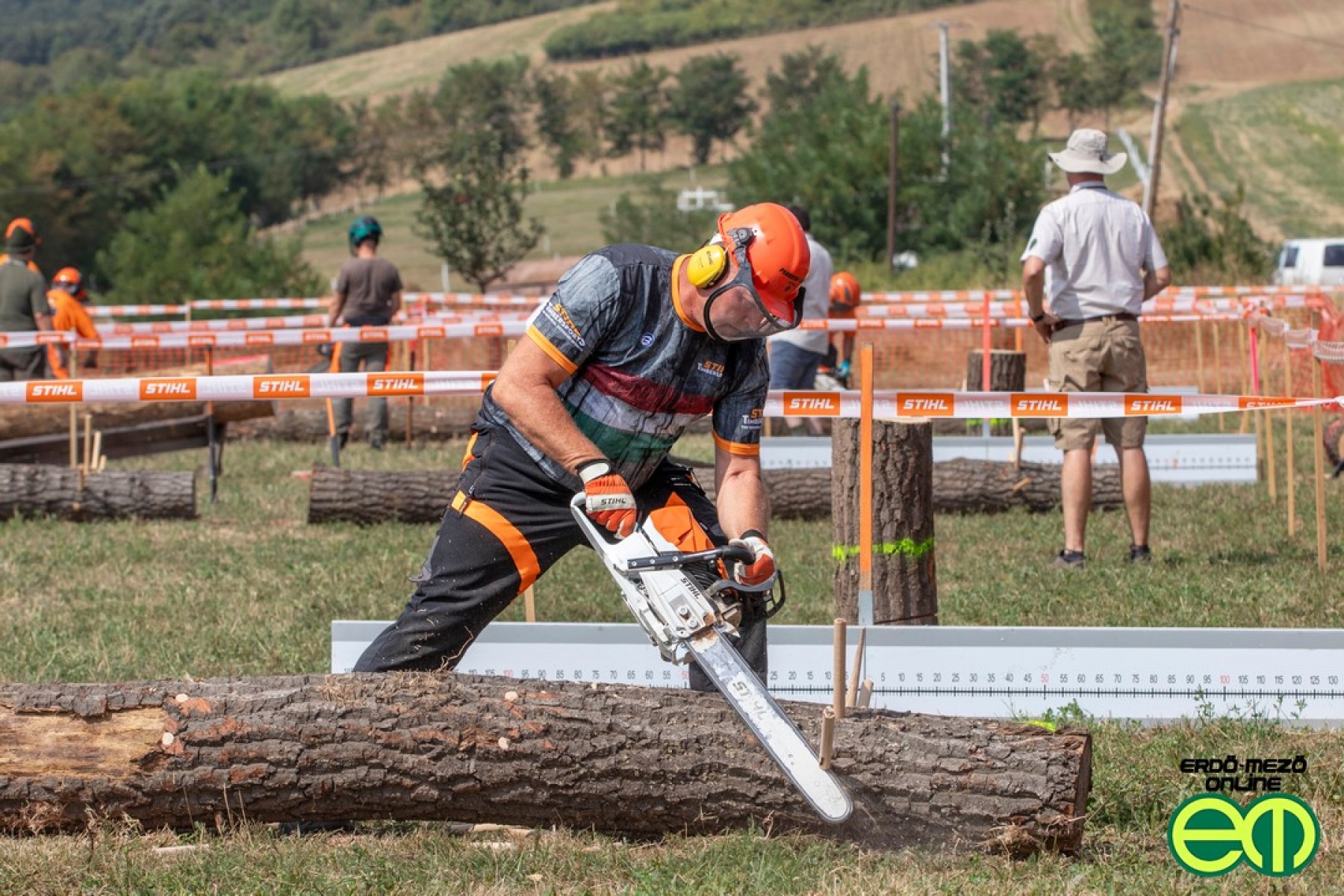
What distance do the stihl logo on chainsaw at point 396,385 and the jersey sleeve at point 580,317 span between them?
2686 millimetres

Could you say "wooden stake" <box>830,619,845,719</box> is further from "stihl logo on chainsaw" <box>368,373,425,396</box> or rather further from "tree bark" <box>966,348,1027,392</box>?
"tree bark" <box>966,348,1027,392</box>

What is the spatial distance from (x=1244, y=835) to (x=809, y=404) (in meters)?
3.49

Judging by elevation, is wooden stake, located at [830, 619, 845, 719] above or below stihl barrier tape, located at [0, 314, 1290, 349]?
below

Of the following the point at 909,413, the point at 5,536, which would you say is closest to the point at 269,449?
the point at 5,536

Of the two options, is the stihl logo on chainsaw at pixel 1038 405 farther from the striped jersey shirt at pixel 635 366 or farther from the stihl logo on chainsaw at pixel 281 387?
the stihl logo on chainsaw at pixel 281 387

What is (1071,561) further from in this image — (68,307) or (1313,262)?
(1313,262)

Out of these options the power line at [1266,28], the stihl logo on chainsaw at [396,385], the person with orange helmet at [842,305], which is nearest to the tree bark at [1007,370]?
the person with orange helmet at [842,305]

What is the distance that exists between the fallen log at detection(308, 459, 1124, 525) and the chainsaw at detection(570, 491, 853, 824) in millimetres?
5636

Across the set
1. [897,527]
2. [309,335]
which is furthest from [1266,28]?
[897,527]

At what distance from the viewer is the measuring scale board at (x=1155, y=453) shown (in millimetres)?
11516

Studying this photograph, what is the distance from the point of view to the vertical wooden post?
5523 millimetres

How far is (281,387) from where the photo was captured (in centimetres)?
722

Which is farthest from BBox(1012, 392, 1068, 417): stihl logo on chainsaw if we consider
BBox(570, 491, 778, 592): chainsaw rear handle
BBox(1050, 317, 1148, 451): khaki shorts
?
BBox(570, 491, 778, 592): chainsaw rear handle

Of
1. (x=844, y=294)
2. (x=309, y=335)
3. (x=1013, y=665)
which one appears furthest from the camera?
(x=844, y=294)
